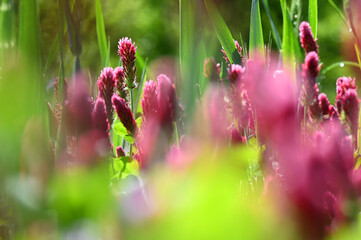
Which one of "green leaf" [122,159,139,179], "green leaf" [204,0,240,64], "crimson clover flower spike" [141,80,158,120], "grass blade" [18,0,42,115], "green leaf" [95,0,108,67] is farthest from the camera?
"green leaf" [95,0,108,67]

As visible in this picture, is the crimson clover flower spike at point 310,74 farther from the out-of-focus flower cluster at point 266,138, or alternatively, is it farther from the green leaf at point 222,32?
the green leaf at point 222,32

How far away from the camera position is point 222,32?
803mm

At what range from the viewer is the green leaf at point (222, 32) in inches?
30.7

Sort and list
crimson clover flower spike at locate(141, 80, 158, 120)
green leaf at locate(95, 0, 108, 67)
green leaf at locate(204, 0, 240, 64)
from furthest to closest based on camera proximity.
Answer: green leaf at locate(95, 0, 108, 67), green leaf at locate(204, 0, 240, 64), crimson clover flower spike at locate(141, 80, 158, 120)

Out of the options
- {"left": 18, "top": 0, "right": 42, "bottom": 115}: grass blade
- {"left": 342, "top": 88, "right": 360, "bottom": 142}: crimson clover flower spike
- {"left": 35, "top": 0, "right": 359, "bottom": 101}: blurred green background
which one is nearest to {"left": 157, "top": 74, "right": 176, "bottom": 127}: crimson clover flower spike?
{"left": 18, "top": 0, "right": 42, "bottom": 115}: grass blade

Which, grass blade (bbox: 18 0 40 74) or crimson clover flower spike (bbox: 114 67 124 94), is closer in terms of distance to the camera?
grass blade (bbox: 18 0 40 74)

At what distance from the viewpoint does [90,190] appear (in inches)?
8.8

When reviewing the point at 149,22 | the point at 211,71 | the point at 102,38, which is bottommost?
the point at 211,71

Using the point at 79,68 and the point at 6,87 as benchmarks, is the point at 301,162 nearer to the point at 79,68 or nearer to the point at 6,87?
the point at 6,87

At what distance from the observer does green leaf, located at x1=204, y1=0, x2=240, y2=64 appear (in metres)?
0.78

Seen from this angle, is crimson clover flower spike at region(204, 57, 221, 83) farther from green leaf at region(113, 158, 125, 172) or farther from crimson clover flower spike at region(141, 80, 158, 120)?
green leaf at region(113, 158, 125, 172)

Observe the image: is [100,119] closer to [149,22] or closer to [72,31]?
[72,31]

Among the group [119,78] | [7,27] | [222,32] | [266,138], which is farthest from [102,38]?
[266,138]

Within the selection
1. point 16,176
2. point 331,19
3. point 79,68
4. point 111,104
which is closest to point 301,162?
point 16,176
